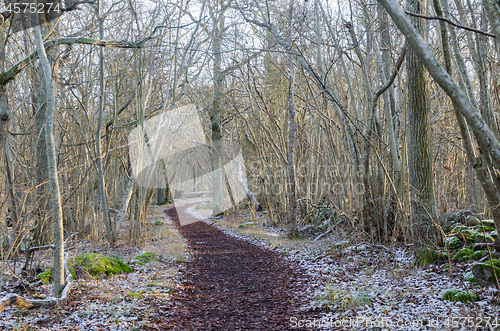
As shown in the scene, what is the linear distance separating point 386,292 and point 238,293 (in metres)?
2.38

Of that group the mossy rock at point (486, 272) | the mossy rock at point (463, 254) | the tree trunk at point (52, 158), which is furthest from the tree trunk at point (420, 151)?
the tree trunk at point (52, 158)

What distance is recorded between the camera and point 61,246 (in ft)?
14.5

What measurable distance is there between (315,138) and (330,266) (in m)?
6.71

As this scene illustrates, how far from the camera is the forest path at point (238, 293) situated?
4566 millimetres

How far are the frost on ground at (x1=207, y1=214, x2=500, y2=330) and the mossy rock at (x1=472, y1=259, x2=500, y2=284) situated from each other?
0.13m

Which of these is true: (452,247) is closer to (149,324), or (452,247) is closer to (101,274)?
(149,324)

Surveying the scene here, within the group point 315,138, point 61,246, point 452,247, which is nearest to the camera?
point 61,246

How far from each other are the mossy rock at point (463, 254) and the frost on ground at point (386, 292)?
0.39 ft

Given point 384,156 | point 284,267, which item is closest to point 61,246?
point 284,267

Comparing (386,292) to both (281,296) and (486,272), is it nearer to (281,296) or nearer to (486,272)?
(486,272)

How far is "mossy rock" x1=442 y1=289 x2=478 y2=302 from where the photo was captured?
161 inches

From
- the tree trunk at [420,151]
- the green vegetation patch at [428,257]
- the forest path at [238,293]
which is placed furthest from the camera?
the tree trunk at [420,151]

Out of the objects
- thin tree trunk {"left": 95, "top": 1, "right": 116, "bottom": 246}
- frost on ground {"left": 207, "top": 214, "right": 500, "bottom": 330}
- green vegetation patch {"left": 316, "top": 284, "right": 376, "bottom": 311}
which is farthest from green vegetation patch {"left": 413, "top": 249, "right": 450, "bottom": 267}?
thin tree trunk {"left": 95, "top": 1, "right": 116, "bottom": 246}

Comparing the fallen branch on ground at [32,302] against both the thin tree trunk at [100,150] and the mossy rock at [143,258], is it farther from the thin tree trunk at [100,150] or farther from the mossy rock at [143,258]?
the thin tree trunk at [100,150]
